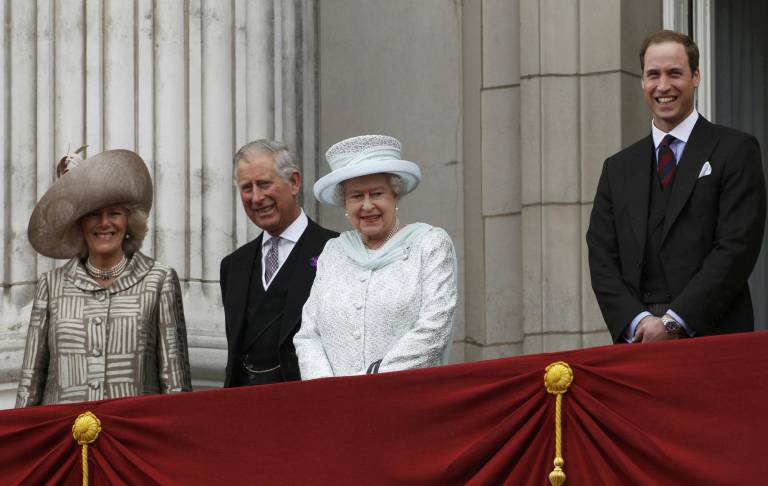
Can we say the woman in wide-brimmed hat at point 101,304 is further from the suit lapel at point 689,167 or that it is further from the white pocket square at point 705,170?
the white pocket square at point 705,170

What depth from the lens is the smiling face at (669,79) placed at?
677cm

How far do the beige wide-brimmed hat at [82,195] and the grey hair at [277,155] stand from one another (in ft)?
1.30

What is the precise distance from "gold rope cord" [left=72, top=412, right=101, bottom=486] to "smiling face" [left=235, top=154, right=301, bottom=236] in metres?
1.20

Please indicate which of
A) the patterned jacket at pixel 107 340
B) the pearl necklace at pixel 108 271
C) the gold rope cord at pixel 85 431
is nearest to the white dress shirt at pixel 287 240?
the patterned jacket at pixel 107 340

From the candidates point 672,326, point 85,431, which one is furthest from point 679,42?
point 85,431

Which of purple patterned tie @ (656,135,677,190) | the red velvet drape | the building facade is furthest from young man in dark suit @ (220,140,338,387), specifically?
purple patterned tie @ (656,135,677,190)

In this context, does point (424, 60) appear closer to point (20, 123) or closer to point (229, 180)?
point (229, 180)

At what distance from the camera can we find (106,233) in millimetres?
7551

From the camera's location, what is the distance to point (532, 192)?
9430mm

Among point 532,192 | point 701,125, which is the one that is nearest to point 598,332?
point 532,192

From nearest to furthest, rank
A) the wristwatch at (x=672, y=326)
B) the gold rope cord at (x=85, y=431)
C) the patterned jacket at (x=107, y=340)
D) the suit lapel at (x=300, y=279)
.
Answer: the wristwatch at (x=672, y=326) < the gold rope cord at (x=85, y=431) < the patterned jacket at (x=107, y=340) < the suit lapel at (x=300, y=279)

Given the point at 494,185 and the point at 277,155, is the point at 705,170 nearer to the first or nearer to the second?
the point at 277,155

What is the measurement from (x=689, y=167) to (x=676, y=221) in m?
0.20

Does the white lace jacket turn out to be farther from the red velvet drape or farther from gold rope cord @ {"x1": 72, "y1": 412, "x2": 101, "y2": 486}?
gold rope cord @ {"x1": 72, "y1": 412, "x2": 101, "y2": 486}
